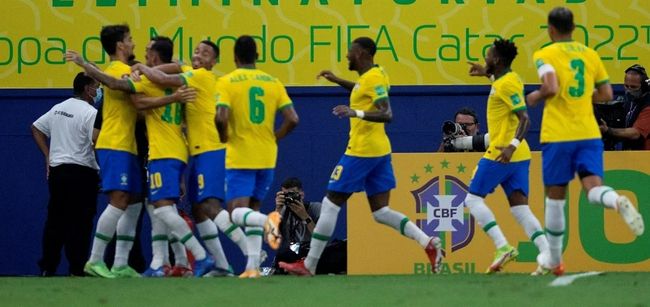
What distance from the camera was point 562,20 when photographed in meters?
11.7

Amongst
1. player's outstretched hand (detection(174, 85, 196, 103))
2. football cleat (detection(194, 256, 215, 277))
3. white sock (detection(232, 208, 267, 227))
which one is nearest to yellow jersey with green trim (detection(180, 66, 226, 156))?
player's outstretched hand (detection(174, 85, 196, 103))

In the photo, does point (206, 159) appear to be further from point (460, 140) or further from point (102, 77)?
point (460, 140)

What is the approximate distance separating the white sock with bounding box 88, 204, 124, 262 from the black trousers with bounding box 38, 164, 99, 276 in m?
1.93

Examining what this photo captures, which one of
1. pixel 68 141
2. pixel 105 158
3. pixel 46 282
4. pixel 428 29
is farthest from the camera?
pixel 428 29

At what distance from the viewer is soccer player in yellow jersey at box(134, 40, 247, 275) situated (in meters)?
13.0

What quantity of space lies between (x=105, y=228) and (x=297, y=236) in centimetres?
350

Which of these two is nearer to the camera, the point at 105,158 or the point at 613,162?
the point at 105,158

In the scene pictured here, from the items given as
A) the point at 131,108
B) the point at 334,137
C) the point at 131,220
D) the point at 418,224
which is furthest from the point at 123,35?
the point at 334,137

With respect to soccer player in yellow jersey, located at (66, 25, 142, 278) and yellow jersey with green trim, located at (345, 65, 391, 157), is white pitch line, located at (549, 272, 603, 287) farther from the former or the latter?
soccer player in yellow jersey, located at (66, 25, 142, 278)

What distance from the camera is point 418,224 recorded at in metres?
15.6

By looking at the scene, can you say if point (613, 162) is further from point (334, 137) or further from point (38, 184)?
point (38, 184)

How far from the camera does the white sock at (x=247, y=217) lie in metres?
12.3

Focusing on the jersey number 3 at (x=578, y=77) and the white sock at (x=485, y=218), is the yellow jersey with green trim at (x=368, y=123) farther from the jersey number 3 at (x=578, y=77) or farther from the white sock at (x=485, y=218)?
the jersey number 3 at (x=578, y=77)

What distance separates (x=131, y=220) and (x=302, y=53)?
526cm
